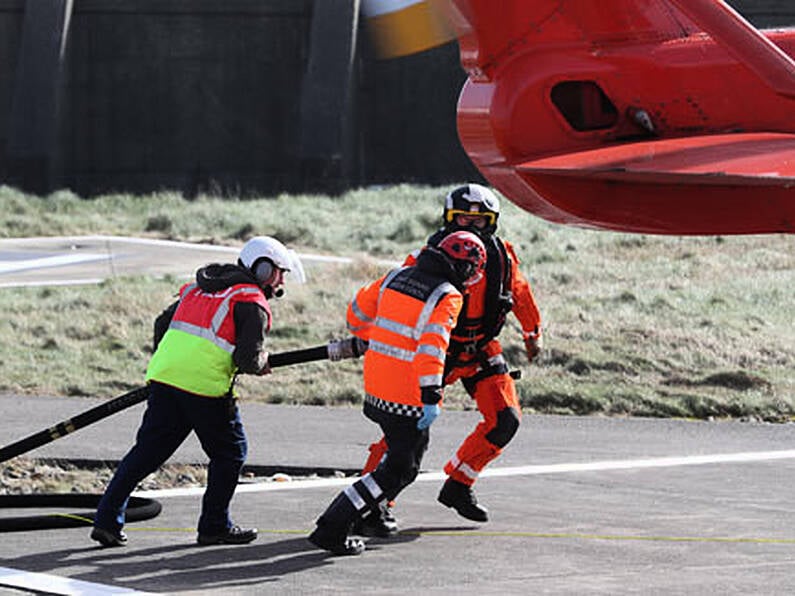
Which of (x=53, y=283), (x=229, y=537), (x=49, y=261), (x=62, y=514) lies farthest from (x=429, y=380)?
(x=49, y=261)

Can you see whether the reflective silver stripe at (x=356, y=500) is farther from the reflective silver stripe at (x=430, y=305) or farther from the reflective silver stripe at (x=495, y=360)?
the reflective silver stripe at (x=495, y=360)

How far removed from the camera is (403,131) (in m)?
35.3

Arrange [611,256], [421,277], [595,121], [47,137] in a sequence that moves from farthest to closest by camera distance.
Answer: [47,137] → [611,256] → [421,277] → [595,121]

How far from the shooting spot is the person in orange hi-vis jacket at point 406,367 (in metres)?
8.80

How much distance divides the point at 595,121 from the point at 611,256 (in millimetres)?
14450

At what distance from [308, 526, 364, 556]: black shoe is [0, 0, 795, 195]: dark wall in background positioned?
82.9ft

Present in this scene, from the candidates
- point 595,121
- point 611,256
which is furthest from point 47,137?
point 595,121

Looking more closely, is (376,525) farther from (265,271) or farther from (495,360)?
(265,271)

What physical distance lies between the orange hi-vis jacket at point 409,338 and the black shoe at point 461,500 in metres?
0.96

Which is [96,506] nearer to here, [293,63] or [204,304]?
[204,304]

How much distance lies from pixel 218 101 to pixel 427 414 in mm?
26535

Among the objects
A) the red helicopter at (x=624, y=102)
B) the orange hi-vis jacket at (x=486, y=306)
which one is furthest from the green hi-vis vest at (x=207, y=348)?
the red helicopter at (x=624, y=102)

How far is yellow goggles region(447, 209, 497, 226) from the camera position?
9602 millimetres

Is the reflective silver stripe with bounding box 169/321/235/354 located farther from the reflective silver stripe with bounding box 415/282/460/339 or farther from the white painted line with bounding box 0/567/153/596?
the white painted line with bounding box 0/567/153/596
